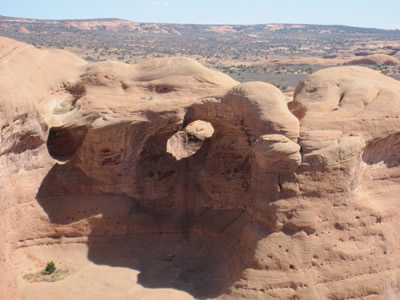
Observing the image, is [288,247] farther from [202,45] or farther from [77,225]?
[202,45]

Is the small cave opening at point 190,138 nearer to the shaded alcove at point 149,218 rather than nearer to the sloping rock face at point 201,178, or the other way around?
the sloping rock face at point 201,178

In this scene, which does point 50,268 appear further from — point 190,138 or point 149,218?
point 190,138

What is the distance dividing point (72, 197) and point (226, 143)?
4074 millimetres

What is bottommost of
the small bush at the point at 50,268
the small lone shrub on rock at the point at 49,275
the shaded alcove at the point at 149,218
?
the small lone shrub on rock at the point at 49,275

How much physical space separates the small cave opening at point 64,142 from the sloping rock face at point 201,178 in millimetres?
26

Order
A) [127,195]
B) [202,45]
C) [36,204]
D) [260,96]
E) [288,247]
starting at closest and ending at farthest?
[288,247] → [260,96] → [36,204] → [127,195] → [202,45]

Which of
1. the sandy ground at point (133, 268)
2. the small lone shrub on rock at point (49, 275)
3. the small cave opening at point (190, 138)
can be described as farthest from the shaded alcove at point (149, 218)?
the small cave opening at point (190, 138)

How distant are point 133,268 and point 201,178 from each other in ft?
9.48

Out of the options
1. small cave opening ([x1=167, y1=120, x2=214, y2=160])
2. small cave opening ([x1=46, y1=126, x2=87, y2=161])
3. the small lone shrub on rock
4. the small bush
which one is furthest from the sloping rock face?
small cave opening ([x1=167, y1=120, x2=214, y2=160])

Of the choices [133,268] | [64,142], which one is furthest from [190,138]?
[133,268]

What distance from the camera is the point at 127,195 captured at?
10.9 meters

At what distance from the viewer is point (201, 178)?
37.4ft

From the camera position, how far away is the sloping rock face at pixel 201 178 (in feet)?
28.0

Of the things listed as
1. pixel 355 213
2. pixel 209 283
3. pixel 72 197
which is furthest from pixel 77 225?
pixel 355 213
